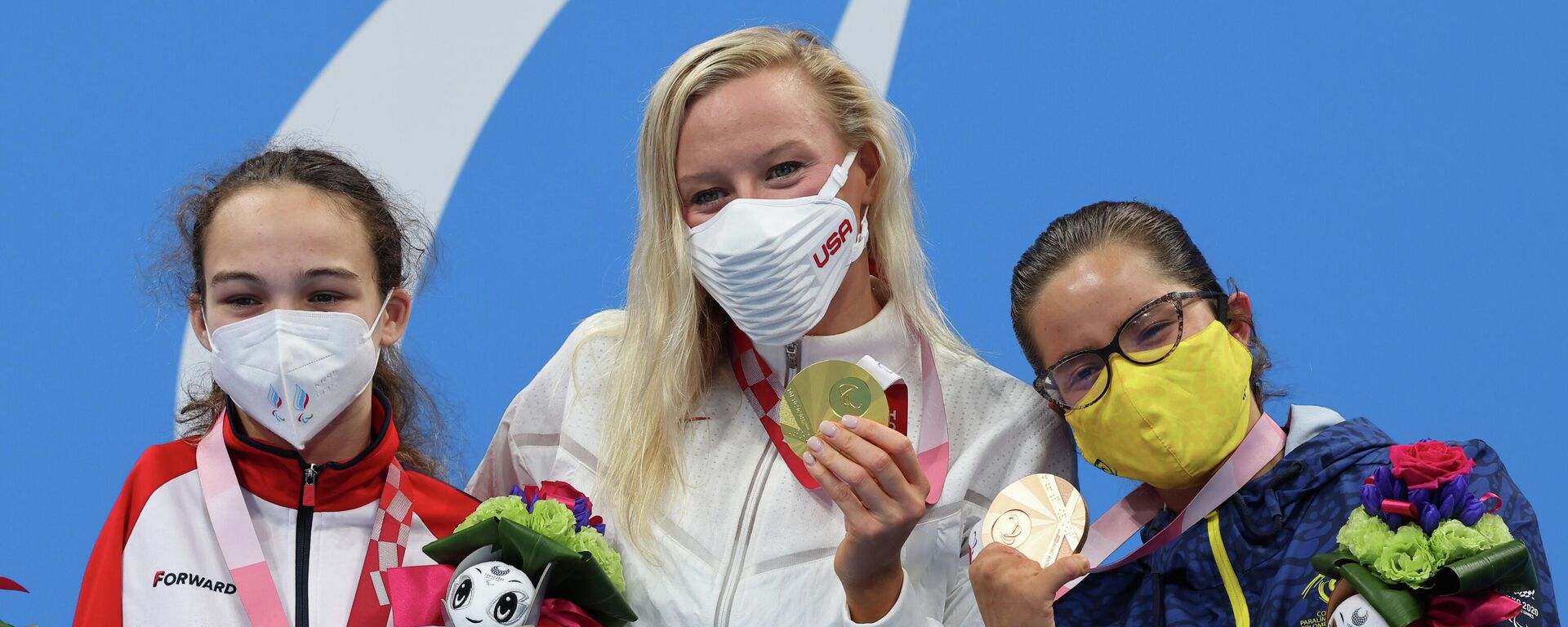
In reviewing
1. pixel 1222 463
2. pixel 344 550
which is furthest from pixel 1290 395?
pixel 344 550

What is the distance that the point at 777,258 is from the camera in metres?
2.31

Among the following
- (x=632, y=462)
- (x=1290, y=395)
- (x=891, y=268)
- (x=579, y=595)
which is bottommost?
(x=579, y=595)

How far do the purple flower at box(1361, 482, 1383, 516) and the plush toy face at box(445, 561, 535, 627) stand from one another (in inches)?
45.6

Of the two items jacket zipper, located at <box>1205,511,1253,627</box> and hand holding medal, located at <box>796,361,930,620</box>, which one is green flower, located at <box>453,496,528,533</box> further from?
jacket zipper, located at <box>1205,511,1253,627</box>

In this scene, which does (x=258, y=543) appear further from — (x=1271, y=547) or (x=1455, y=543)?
(x=1455, y=543)

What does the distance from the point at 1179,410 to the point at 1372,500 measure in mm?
374

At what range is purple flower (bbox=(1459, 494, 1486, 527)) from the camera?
1.76 metres

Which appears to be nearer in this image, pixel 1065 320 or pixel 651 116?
pixel 1065 320

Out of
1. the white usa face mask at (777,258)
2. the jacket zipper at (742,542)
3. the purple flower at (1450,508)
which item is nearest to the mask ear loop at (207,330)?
the white usa face mask at (777,258)

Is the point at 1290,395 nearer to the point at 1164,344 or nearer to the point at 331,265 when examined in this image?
the point at 1164,344

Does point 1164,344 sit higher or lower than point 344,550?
higher

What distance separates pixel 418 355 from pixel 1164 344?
164cm

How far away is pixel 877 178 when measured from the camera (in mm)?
2576

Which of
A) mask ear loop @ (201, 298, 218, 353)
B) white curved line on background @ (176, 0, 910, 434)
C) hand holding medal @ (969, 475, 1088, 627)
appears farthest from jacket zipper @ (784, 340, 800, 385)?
white curved line on background @ (176, 0, 910, 434)
